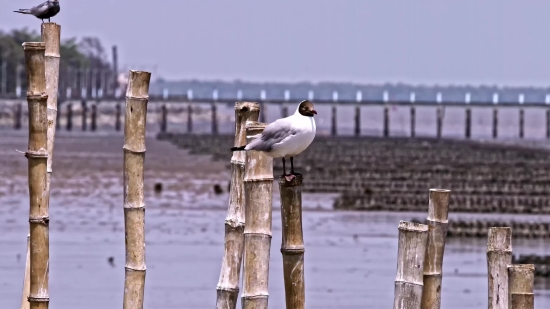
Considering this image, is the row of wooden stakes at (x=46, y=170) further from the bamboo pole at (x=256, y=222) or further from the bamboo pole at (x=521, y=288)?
the bamboo pole at (x=521, y=288)

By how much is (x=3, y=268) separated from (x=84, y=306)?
163 inches

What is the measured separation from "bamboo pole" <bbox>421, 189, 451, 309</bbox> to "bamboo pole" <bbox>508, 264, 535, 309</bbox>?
3.25 feet

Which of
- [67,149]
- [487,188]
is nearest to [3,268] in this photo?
[487,188]

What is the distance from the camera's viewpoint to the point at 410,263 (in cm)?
1007

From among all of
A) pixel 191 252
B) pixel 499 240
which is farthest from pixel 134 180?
pixel 191 252

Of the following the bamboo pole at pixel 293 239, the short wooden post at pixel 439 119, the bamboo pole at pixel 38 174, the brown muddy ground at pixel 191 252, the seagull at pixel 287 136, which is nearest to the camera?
the seagull at pixel 287 136

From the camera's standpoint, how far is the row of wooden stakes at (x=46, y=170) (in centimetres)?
982

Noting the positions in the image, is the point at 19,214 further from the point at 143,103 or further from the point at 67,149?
the point at 67,149

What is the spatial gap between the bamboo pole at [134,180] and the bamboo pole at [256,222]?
840 mm

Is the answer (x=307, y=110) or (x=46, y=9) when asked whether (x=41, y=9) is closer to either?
(x=46, y=9)

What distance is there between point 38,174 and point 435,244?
10.6 feet

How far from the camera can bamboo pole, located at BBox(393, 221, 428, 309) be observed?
32.7 ft

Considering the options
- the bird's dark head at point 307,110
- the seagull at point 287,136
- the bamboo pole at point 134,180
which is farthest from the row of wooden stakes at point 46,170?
the bird's dark head at point 307,110

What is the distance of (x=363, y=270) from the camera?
23.5 metres
